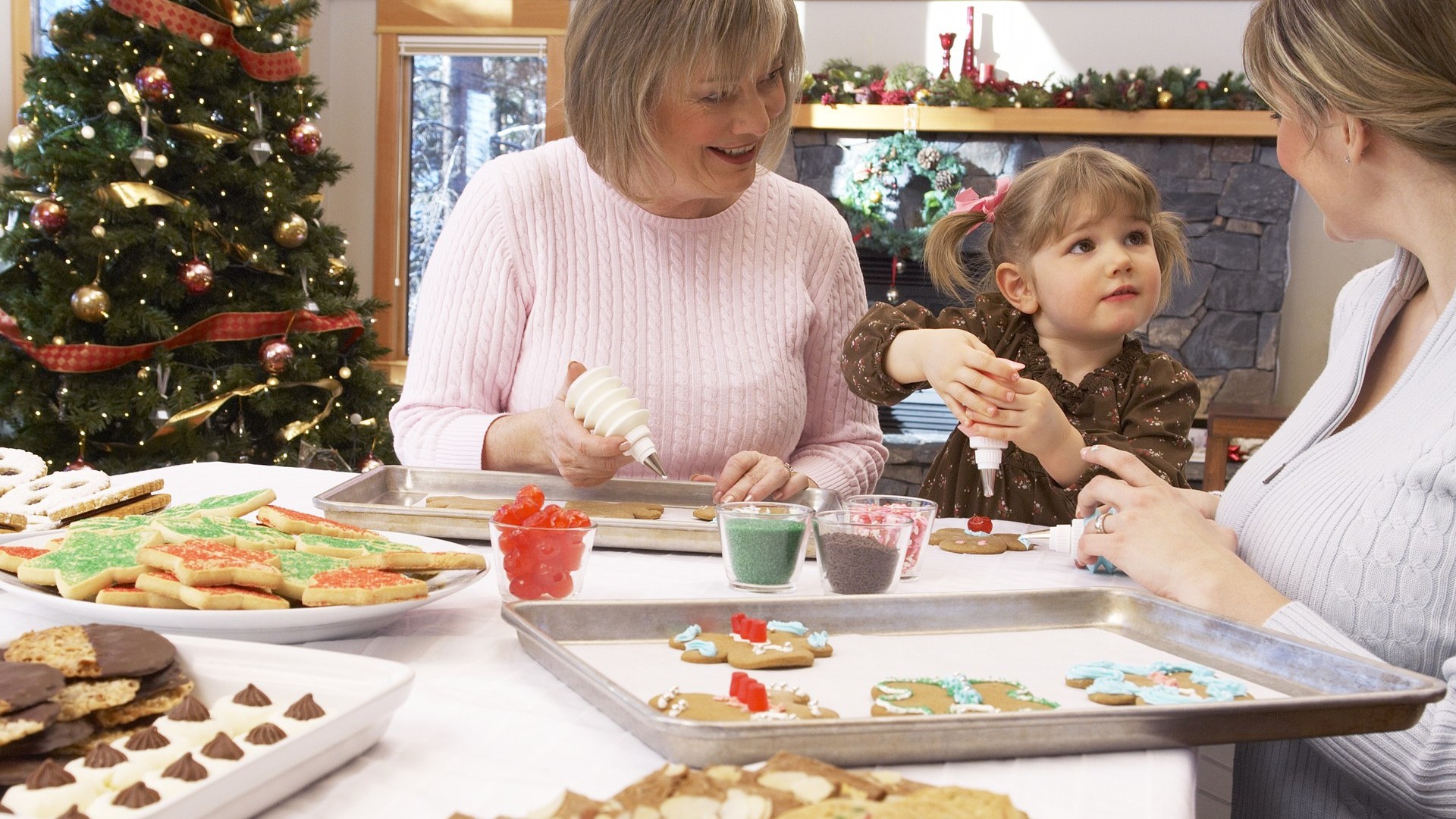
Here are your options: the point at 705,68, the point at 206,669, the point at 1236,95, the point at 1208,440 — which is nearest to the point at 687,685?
the point at 206,669

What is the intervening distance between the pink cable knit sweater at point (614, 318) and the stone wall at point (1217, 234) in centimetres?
367

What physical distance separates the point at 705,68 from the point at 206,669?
3.78 ft

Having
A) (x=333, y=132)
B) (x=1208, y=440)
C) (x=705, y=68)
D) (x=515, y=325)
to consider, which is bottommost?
(x=1208, y=440)

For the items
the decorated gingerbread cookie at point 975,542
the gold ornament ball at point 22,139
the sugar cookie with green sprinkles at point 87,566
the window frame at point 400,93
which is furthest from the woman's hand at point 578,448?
the window frame at point 400,93

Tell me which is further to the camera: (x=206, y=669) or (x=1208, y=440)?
(x=1208, y=440)

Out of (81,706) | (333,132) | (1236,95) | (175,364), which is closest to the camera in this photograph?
(81,706)

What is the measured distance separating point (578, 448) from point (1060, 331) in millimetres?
1003

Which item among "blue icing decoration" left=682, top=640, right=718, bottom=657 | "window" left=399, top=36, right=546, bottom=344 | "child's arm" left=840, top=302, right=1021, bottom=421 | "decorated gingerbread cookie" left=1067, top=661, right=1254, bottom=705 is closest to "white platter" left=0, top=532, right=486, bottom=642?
"blue icing decoration" left=682, top=640, right=718, bottom=657

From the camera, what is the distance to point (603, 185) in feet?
6.20

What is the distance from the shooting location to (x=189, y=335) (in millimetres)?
3732

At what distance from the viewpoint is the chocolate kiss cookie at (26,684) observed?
0.59 meters

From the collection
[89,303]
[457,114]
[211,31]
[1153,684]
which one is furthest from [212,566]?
[457,114]

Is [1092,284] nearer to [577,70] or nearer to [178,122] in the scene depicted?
[577,70]

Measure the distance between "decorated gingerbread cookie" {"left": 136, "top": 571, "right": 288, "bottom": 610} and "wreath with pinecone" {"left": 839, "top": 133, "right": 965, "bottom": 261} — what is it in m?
4.87
